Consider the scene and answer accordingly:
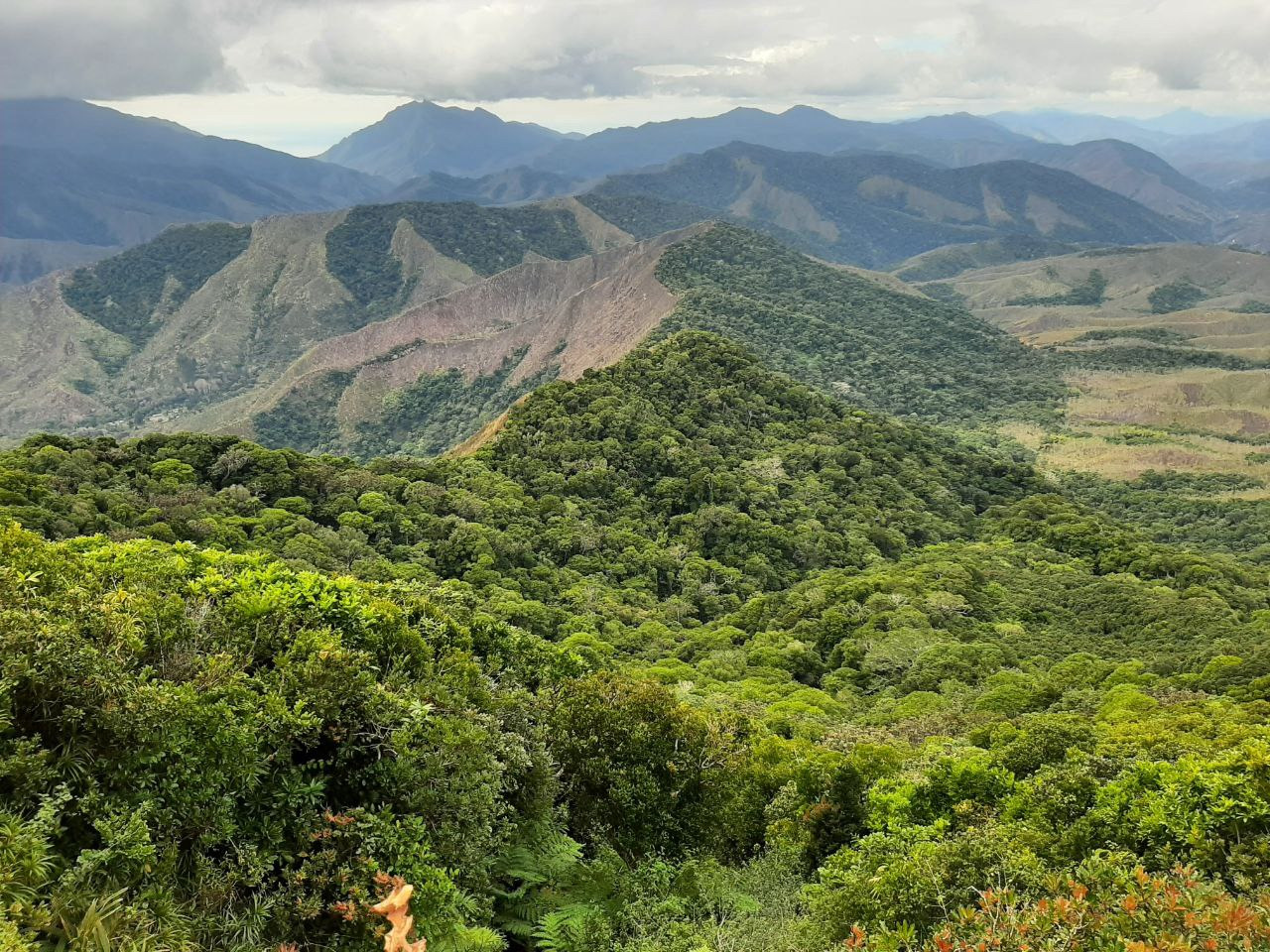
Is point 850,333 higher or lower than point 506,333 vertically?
lower

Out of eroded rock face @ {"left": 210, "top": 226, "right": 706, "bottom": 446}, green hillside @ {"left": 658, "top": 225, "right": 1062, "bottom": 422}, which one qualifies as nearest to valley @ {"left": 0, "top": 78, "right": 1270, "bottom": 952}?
green hillside @ {"left": 658, "top": 225, "right": 1062, "bottom": 422}

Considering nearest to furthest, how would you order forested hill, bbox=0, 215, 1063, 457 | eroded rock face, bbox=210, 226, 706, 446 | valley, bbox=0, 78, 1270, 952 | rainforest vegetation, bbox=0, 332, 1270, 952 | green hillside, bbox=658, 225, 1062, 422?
rainforest vegetation, bbox=0, 332, 1270, 952 → valley, bbox=0, 78, 1270, 952 → green hillside, bbox=658, 225, 1062, 422 → forested hill, bbox=0, 215, 1063, 457 → eroded rock face, bbox=210, 226, 706, 446

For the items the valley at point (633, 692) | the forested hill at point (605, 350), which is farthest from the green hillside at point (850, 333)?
the valley at point (633, 692)

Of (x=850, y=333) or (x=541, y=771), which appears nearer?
(x=541, y=771)

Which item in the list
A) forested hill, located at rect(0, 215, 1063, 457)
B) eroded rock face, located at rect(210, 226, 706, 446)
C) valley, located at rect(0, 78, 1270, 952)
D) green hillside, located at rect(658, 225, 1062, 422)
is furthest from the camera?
eroded rock face, located at rect(210, 226, 706, 446)

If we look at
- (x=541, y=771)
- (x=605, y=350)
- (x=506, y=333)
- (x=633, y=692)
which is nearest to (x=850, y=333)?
A: (x=605, y=350)

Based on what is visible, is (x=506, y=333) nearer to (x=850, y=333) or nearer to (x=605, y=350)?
(x=605, y=350)

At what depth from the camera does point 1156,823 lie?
579 inches

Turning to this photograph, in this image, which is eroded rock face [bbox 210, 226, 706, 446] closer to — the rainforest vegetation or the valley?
the valley

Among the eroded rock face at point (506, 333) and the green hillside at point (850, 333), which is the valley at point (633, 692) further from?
the eroded rock face at point (506, 333)

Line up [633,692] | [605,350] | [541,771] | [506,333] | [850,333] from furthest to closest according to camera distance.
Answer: [850,333] → [506,333] → [605,350] → [633,692] → [541,771]

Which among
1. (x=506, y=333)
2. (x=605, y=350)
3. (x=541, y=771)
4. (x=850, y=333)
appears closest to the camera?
(x=541, y=771)

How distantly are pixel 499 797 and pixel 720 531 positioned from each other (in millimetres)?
50484

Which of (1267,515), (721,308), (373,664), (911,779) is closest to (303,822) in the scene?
(373,664)
